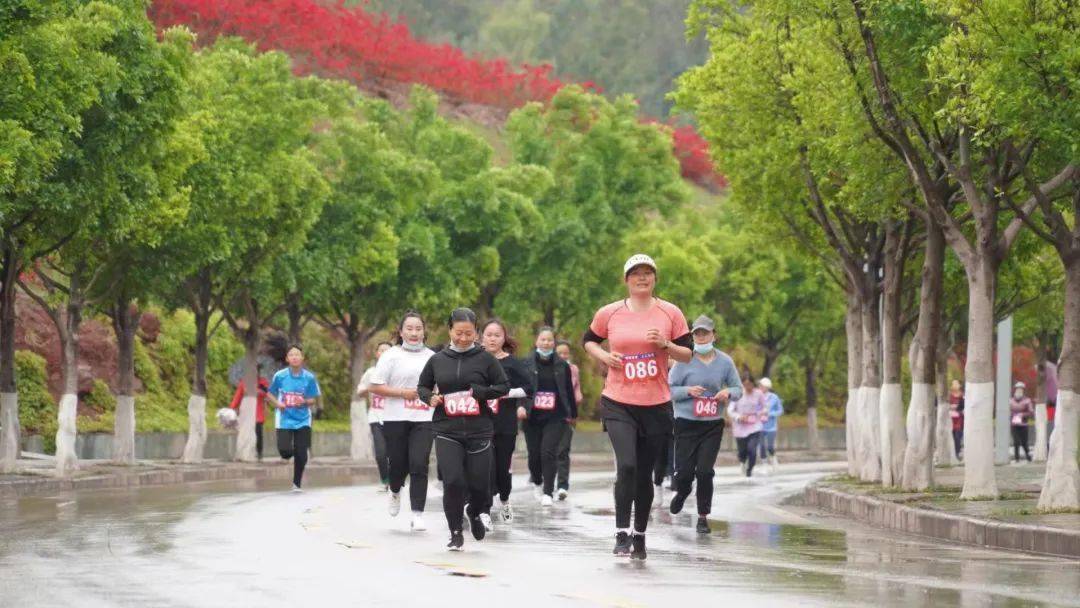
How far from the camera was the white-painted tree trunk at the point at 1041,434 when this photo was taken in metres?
49.6

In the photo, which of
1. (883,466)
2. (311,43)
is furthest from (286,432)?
(311,43)

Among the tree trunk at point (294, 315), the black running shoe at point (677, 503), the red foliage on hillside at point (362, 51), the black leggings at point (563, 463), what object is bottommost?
the black running shoe at point (677, 503)

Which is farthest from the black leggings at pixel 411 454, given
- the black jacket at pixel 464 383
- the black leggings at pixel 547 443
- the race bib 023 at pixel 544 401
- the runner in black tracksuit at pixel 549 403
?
the black leggings at pixel 547 443

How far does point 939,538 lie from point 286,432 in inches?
394


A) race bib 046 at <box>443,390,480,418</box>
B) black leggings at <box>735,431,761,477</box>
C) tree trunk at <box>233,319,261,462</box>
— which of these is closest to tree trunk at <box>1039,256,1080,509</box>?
race bib 046 at <box>443,390,480,418</box>

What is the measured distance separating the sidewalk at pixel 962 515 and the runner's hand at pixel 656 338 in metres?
4.63

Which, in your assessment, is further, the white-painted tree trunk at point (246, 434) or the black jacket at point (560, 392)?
the white-painted tree trunk at point (246, 434)

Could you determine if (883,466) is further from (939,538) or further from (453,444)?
(453,444)

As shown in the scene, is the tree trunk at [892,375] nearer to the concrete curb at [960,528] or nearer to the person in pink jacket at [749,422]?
the concrete curb at [960,528]

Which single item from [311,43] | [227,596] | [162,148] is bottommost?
[227,596]

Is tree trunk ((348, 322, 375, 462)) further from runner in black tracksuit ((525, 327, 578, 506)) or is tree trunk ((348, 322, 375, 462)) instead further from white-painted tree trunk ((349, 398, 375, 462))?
runner in black tracksuit ((525, 327, 578, 506))

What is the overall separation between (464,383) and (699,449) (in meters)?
4.10

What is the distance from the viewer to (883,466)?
27.5 metres

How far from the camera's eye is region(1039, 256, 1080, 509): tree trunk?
67.1 feet
